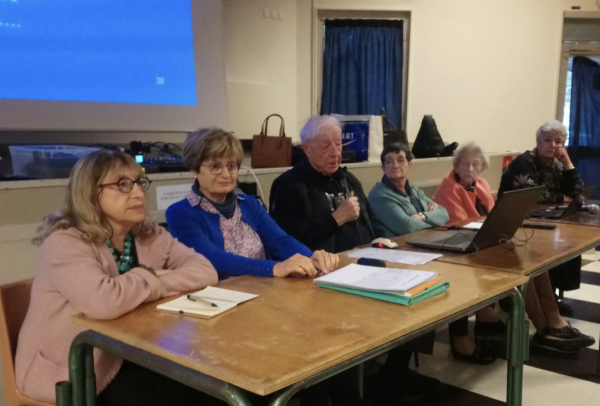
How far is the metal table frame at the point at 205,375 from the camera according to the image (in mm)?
903

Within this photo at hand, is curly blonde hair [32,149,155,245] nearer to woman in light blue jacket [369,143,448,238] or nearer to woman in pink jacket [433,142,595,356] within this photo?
woman in light blue jacket [369,143,448,238]

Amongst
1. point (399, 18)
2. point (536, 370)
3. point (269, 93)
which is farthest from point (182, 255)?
point (399, 18)

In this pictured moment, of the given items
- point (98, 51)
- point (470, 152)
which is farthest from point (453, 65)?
point (98, 51)

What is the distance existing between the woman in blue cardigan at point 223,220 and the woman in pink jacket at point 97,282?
0.26m

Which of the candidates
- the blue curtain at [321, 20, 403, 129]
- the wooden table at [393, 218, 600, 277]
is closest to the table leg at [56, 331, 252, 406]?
the wooden table at [393, 218, 600, 277]

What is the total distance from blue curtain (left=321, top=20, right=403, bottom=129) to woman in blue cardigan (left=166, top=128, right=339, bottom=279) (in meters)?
2.51

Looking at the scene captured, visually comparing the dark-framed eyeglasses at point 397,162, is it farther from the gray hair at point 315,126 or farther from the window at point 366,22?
the window at point 366,22

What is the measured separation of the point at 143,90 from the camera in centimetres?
273

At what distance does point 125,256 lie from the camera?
1.46 metres

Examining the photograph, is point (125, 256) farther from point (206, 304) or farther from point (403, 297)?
point (403, 297)

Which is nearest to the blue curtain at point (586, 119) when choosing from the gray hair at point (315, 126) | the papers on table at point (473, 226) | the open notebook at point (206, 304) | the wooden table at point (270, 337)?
the papers on table at point (473, 226)

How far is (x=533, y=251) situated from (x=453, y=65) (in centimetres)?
317

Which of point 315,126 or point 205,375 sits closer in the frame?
point 205,375

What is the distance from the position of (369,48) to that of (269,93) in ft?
3.59
